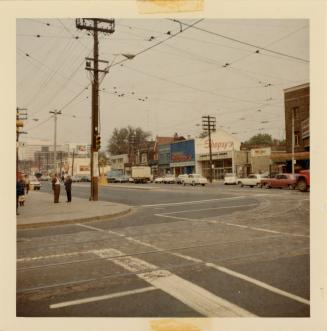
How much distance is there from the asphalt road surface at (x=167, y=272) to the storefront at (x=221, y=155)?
50.4 m

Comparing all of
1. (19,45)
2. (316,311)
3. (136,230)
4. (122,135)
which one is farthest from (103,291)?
(122,135)

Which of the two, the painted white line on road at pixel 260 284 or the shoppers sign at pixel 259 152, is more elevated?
the shoppers sign at pixel 259 152

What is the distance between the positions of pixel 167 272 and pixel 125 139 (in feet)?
328

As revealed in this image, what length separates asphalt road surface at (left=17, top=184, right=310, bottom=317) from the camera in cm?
468

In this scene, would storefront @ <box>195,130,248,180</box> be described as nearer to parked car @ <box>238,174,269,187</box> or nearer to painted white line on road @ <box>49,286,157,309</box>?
parked car @ <box>238,174,269,187</box>

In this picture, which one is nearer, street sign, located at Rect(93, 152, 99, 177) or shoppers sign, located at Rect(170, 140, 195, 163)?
street sign, located at Rect(93, 152, 99, 177)

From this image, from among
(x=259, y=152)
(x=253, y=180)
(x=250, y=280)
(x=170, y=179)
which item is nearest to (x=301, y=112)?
(x=250, y=280)

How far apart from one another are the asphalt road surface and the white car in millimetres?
36680

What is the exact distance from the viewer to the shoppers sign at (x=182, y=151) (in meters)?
69.1

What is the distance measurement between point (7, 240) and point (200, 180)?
43.1 m

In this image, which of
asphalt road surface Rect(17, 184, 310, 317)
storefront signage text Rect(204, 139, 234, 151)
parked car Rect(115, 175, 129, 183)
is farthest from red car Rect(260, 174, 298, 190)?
parked car Rect(115, 175, 129, 183)

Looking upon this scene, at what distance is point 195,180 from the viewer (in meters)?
48.5

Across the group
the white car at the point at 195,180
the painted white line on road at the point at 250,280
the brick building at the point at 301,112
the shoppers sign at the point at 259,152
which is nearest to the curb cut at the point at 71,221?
the painted white line on road at the point at 250,280

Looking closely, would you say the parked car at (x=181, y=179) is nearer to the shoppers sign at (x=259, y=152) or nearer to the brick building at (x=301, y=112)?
the shoppers sign at (x=259, y=152)
